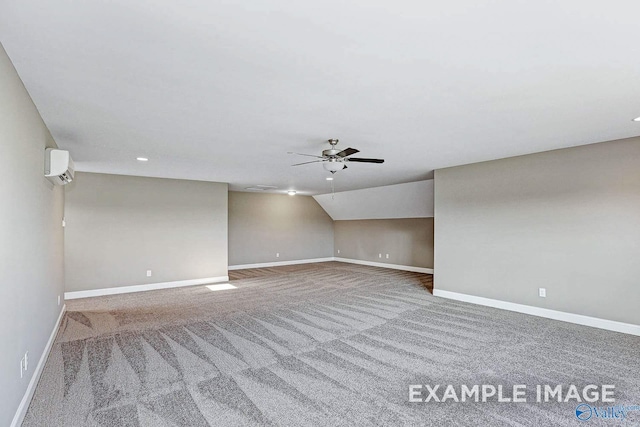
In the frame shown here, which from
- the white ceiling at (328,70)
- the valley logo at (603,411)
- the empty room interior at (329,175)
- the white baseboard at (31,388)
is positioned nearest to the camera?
the white ceiling at (328,70)

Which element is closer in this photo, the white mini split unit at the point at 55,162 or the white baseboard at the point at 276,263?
the white mini split unit at the point at 55,162

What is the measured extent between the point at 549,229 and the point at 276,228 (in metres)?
7.49

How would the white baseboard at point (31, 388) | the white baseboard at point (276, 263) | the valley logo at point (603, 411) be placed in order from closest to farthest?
the white baseboard at point (31, 388) → the valley logo at point (603, 411) → the white baseboard at point (276, 263)

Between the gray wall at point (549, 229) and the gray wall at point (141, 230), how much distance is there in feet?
16.8

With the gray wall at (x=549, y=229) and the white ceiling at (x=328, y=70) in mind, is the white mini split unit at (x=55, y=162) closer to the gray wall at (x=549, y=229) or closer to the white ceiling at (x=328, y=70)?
the white ceiling at (x=328, y=70)

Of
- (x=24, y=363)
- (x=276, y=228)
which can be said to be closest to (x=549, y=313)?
(x=24, y=363)

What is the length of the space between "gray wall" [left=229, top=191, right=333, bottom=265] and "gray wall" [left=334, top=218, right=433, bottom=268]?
2.51 feet

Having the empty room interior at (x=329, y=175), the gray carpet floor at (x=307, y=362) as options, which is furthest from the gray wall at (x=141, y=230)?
the gray carpet floor at (x=307, y=362)

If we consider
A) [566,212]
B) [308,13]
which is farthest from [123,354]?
[566,212]

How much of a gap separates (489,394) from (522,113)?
2.62m

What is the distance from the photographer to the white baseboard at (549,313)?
4031 millimetres

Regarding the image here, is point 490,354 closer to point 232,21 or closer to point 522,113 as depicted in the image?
point 522,113

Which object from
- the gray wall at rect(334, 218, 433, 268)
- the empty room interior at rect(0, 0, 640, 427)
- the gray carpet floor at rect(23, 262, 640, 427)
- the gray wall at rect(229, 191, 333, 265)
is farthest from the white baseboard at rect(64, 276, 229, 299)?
the gray wall at rect(334, 218, 433, 268)

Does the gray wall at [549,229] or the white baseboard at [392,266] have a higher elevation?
the gray wall at [549,229]
